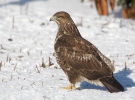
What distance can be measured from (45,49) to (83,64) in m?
3.52

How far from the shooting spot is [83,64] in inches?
283

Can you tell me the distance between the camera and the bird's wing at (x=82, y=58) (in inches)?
279

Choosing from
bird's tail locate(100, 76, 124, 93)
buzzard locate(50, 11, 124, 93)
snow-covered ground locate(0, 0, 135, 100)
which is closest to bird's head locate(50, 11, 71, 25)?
buzzard locate(50, 11, 124, 93)

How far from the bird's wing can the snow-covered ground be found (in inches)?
13.9

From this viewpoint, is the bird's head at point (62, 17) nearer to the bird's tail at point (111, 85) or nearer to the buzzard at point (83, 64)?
the buzzard at point (83, 64)

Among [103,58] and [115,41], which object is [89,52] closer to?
[103,58]

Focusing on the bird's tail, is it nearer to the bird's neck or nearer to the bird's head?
the bird's neck

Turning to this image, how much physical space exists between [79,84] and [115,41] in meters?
3.82

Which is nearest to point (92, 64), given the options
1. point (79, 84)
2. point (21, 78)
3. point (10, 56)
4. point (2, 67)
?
point (79, 84)

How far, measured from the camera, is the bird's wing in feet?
23.3

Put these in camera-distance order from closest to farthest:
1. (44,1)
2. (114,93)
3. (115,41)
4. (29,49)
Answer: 1. (114,93)
2. (29,49)
3. (115,41)
4. (44,1)

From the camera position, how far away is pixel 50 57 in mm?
9906

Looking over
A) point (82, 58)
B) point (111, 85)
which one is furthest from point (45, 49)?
point (111, 85)

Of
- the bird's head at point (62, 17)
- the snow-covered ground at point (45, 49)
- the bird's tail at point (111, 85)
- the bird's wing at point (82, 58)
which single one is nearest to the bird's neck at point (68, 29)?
the bird's head at point (62, 17)
